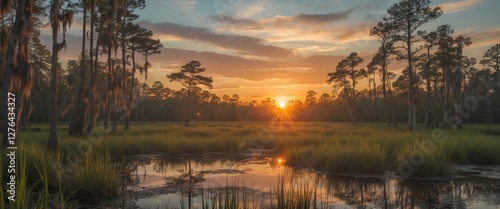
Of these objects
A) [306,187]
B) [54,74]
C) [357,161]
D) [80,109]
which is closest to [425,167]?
[357,161]


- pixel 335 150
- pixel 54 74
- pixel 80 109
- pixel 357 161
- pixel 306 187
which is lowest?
pixel 306 187

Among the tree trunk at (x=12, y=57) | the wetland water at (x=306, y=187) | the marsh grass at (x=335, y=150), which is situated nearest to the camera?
the wetland water at (x=306, y=187)

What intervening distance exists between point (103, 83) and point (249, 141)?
46.2 meters

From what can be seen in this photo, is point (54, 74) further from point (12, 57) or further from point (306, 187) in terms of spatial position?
point (306, 187)

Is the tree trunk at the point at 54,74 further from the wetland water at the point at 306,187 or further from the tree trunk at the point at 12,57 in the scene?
the wetland water at the point at 306,187

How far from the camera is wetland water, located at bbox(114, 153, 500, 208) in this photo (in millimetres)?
8328

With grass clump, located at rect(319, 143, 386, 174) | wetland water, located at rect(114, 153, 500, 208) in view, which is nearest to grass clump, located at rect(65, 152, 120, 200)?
wetland water, located at rect(114, 153, 500, 208)

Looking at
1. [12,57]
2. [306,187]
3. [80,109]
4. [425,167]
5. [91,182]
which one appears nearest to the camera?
[91,182]

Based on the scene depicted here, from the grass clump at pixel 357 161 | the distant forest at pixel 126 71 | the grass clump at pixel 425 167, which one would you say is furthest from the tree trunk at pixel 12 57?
the grass clump at pixel 425 167

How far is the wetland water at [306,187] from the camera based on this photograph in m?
8.33

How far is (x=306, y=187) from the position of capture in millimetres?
9211

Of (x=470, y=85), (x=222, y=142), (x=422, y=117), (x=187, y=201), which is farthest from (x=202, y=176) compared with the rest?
(x=422, y=117)

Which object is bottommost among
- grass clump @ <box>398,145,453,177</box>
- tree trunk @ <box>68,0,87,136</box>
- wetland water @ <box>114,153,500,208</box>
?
wetland water @ <box>114,153,500,208</box>

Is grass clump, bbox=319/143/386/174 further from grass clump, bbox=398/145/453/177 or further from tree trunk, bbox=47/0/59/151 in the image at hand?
tree trunk, bbox=47/0/59/151
